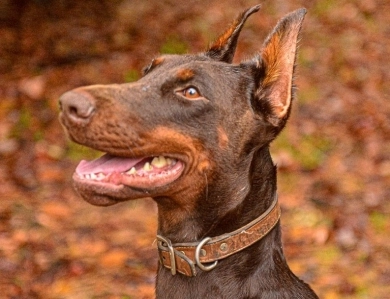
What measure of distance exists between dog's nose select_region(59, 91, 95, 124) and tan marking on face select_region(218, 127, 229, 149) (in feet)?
2.36

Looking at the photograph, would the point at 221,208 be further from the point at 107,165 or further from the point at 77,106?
the point at 77,106

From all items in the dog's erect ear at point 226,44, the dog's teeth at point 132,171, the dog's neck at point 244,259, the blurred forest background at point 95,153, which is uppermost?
the dog's erect ear at point 226,44

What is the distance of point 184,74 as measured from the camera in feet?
11.5

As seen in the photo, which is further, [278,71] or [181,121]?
[278,71]

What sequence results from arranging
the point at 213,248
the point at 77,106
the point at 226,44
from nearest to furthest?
1. the point at 77,106
2. the point at 213,248
3. the point at 226,44

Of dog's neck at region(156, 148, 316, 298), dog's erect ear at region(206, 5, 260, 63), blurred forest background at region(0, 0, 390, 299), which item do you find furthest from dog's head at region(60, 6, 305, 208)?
blurred forest background at region(0, 0, 390, 299)

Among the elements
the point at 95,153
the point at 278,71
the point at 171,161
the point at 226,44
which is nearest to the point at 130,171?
the point at 171,161

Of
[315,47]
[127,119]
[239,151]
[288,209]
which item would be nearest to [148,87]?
[127,119]

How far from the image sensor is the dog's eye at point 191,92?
350 cm

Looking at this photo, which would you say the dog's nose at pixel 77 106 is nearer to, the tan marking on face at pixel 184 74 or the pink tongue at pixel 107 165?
the pink tongue at pixel 107 165

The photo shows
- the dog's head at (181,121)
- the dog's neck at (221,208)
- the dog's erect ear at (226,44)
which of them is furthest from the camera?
the dog's erect ear at (226,44)

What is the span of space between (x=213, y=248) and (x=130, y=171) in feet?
2.01

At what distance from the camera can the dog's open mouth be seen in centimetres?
330

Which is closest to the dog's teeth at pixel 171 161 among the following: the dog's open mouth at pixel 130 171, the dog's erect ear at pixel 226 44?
the dog's open mouth at pixel 130 171
